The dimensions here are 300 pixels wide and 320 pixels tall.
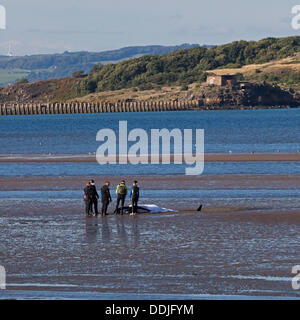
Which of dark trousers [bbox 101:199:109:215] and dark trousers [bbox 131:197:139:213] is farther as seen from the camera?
dark trousers [bbox 131:197:139:213]

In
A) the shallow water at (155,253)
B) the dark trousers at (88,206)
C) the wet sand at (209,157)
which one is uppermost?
the wet sand at (209,157)

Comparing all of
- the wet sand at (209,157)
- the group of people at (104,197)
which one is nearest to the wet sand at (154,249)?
the group of people at (104,197)

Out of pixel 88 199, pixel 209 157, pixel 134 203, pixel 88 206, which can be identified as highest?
pixel 209 157

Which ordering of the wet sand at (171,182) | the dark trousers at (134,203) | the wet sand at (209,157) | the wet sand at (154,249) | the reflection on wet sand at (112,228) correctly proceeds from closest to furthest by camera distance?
1. the wet sand at (154,249)
2. the reflection on wet sand at (112,228)
3. the dark trousers at (134,203)
4. the wet sand at (171,182)
5. the wet sand at (209,157)

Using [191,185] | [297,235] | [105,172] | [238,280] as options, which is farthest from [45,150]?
[238,280]

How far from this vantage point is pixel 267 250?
82.0 feet

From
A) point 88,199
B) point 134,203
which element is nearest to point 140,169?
point 134,203

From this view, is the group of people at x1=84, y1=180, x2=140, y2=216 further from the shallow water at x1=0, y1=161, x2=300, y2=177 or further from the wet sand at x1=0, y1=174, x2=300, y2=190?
the shallow water at x1=0, y1=161, x2=300, y2=177

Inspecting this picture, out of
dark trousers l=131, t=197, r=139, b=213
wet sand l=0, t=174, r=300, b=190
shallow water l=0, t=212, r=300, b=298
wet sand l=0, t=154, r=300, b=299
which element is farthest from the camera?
wet sand l=0, t=174, r=300, b=190

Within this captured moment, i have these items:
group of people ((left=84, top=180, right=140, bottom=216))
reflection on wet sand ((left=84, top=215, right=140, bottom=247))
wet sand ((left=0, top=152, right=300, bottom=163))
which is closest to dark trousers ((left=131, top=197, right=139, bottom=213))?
group of people ((left=84, top=180, right=140, bottom=216))

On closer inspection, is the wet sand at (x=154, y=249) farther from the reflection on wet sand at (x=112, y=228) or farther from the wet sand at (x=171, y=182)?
the wet sand at (x=171, y=182)

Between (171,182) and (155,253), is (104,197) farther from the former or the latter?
(171,182)

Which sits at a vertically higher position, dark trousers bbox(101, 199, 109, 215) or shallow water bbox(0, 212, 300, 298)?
dark trousers bbox(101, 199, 109, 215)
